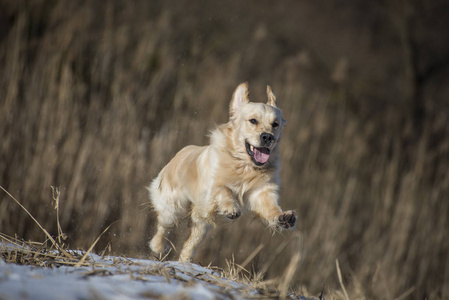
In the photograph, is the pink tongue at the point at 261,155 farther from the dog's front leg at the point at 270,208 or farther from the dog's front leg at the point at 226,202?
the dog's front leg at the point at 226,202

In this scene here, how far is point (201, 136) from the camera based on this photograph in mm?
5367

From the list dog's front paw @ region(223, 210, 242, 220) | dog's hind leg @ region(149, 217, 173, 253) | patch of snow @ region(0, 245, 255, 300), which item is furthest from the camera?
dog's hind leg @ region(149, 217, 173, 253)

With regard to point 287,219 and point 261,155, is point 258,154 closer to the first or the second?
point 261,155

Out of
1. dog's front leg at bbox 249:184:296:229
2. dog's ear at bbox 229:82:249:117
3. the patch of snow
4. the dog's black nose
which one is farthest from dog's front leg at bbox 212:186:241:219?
the patch of snow

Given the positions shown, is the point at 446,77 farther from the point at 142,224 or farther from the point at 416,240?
the point at 142,224

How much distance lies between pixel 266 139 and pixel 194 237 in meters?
1.02

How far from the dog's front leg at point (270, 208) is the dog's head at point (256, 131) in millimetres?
197

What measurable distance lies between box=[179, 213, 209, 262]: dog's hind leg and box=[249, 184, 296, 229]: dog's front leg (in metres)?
0.49

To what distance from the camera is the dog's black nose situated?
3.25m

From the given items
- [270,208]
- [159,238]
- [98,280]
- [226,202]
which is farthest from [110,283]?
[159,238]

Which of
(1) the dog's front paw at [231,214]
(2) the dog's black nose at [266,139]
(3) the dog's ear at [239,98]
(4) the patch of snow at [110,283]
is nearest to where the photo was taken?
(4) the patch of snow at [110,283]

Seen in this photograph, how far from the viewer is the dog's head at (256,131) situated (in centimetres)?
329

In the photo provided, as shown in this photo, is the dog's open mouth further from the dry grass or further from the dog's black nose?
the dry grass

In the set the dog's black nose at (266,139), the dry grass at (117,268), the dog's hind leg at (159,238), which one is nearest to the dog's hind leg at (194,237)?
the dog's hind leg at (159,238)
